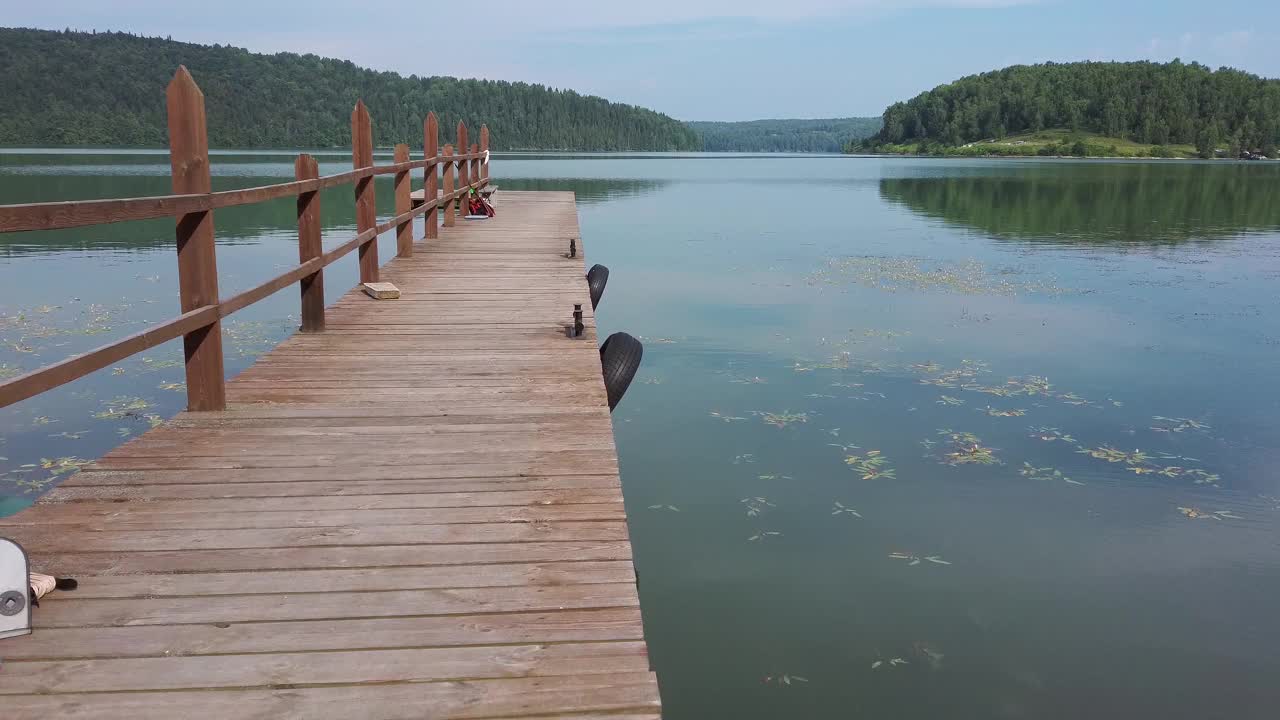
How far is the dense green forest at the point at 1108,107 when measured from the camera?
14962cm

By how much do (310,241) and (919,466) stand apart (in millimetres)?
4773

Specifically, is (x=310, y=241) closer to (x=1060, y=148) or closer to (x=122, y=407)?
(x=122, y=407)

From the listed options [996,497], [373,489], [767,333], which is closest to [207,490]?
[373,489]

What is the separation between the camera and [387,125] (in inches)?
6078

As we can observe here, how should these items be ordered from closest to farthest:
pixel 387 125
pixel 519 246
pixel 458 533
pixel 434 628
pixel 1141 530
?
pixel 434 628, pixel 458 533, pixel 1141 530, pixel 519 246, pixel 387 125

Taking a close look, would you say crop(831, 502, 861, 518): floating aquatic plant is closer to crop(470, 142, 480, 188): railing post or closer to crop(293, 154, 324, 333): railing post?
crop(293, 154, 324, 333): railing post

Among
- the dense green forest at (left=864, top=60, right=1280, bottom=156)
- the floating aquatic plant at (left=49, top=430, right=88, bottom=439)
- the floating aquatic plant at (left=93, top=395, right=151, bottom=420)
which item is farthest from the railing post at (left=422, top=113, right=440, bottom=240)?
the dense green forest at (left=864, top=60, right=1280, bottom=156)

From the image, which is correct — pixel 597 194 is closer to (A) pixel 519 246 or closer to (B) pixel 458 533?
(A) pixel 519 246

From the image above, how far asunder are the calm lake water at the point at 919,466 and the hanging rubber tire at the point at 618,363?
589 mm

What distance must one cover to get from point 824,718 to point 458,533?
1.82 meters

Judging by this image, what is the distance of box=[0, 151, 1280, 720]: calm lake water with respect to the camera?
184 inches

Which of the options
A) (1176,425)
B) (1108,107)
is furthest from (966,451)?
(1108,107)

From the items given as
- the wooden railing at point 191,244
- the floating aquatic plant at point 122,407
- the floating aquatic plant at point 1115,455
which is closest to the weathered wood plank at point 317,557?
the wooden railing at point 191,244

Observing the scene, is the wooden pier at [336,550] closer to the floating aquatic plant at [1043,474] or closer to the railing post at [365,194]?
the railing post at [365,194]
